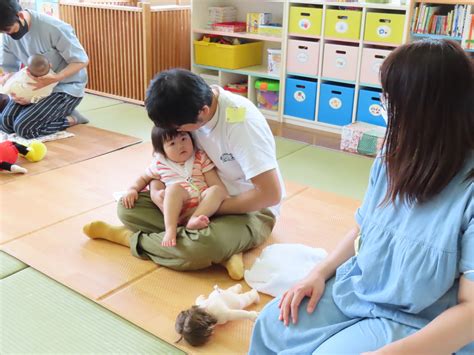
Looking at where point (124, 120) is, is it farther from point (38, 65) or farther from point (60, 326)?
point (60, 326)

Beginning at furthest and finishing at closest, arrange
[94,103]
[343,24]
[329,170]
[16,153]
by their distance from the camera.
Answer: [94,103]
[343,24]
[329,170]
[16,153]

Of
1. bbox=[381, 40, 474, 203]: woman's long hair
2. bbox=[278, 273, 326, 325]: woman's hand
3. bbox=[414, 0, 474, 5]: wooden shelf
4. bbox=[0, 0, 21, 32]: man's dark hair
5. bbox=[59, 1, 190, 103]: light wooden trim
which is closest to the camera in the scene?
bbox=[381, 40, 474, 203]: woman's long hair

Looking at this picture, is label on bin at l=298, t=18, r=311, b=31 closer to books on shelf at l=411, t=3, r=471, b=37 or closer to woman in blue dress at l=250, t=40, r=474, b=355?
books on shelf at l=411, t=3, r=471, b=37

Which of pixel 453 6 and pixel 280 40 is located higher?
pixel 453 6

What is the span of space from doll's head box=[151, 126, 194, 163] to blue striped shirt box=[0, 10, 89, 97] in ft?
5.64

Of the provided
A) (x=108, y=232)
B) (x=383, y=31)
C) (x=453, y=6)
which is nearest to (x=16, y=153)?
(x=108, y=232)

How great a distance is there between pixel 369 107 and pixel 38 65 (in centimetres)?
206

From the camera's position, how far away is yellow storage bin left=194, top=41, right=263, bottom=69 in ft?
13.0

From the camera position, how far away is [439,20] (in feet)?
10.3

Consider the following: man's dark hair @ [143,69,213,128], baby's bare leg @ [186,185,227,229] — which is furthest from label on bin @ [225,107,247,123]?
baby's bare leg @ [186,185,227,229]

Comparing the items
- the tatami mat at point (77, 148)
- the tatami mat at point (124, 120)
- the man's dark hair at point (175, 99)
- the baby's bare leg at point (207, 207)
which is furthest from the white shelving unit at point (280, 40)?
the man's dark hair at point (175, 99)

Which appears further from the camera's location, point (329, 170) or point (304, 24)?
point (304, 24)

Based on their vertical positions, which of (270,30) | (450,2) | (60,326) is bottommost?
(60,326)

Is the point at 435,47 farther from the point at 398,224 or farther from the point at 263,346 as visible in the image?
the point at 263,346
